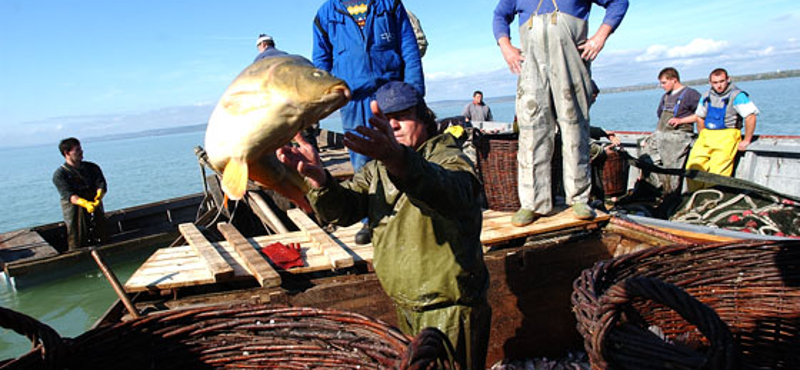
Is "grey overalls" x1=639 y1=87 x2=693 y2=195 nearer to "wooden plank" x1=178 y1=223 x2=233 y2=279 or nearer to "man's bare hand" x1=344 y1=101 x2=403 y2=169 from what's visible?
"wooden plank" x1=178 y1=223 x2=233 y2=279

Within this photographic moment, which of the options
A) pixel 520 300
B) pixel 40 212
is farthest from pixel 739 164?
pixel 40 212

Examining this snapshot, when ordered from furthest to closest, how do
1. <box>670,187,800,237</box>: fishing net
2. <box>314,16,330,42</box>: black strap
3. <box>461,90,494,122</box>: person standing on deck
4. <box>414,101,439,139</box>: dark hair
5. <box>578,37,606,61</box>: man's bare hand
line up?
<box>461,90,494,122</box>: person standing on deck → <box>670,187,800,237</box>: fishing net → <box>314,16,330,42</box>: black strap → <box>578,37,606,61</box>: man's bare hand → <box>414,101,439,139</box>: dark hair

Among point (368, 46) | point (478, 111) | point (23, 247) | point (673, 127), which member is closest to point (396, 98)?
point (368, 46)

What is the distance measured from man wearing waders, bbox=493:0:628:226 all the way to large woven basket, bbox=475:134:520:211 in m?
0.21

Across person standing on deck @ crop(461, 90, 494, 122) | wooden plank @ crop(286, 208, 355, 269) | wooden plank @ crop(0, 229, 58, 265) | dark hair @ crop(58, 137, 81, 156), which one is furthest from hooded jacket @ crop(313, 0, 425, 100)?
person standing on deck @ crop(461, 90, 494, 122)

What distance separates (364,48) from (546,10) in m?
1.63

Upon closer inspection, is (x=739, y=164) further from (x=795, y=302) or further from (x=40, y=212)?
(x=40, y=212)

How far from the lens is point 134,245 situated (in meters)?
9.73

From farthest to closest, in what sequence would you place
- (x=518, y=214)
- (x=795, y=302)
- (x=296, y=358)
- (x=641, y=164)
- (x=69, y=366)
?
1. (x=641, y=164)
2. (x=518, y=214)
3. (x=795, y=302)
4. (x=296, y=358)
5. (x=69, y=366)

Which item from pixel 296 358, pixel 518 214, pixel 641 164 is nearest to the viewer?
pixel 296 358

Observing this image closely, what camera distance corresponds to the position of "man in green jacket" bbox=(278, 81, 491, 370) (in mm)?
2357

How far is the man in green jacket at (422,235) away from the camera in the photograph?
7.73 ft

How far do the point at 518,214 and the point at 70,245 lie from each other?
9280 mm

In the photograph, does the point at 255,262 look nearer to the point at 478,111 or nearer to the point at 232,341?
the point at 232,341
